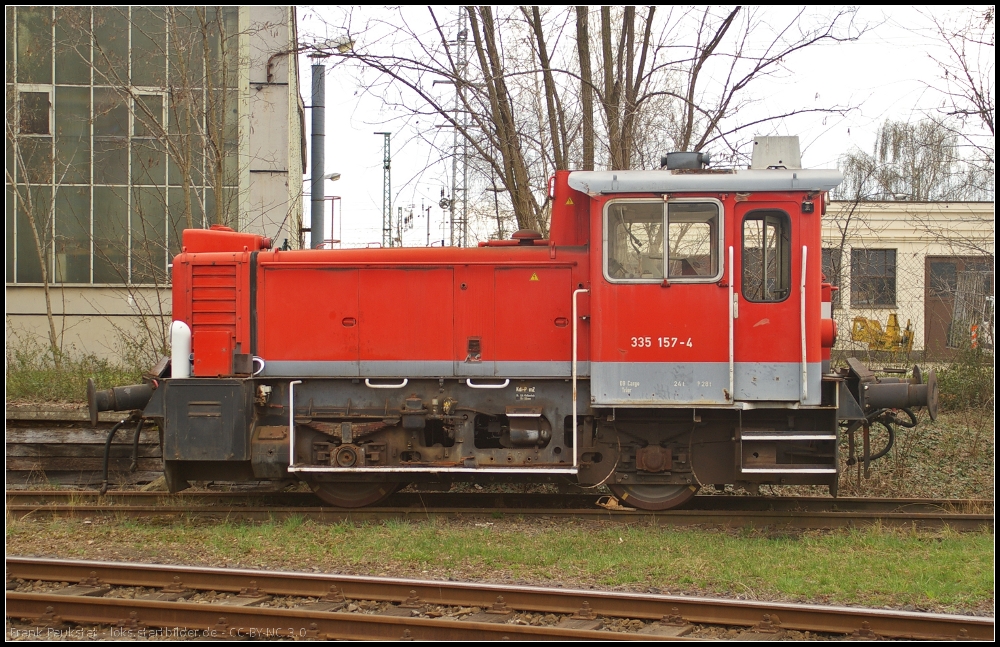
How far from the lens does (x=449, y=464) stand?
820 centimetres

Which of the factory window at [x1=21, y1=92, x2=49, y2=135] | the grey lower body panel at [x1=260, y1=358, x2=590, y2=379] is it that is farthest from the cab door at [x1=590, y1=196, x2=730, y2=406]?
the factory window at [x1=21, y1=92, x2=49, y2=135]

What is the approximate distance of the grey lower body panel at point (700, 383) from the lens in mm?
7578

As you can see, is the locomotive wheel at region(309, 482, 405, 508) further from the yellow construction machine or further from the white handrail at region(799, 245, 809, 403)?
the yellow construction machine

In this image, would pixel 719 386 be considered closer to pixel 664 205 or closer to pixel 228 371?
pixel 664 205

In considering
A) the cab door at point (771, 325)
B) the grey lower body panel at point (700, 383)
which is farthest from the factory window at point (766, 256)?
the grey lower body panel at point (700, 383)

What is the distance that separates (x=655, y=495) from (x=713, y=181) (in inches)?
133

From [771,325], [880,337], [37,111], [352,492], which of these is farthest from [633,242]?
[37,111]

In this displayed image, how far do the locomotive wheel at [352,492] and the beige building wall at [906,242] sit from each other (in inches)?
321

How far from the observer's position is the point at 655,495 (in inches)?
330

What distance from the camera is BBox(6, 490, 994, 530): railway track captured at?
8164 millimetres

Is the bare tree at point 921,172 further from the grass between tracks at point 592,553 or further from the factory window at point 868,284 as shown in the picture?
the grass between tracks at point 592,553

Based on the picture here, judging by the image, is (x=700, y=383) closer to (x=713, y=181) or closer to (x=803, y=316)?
(x=803, y=316)

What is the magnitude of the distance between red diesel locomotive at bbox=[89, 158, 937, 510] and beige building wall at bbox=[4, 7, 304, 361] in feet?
27.2

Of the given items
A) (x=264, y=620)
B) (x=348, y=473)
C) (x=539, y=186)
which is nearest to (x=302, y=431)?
(x=348, y=473)
